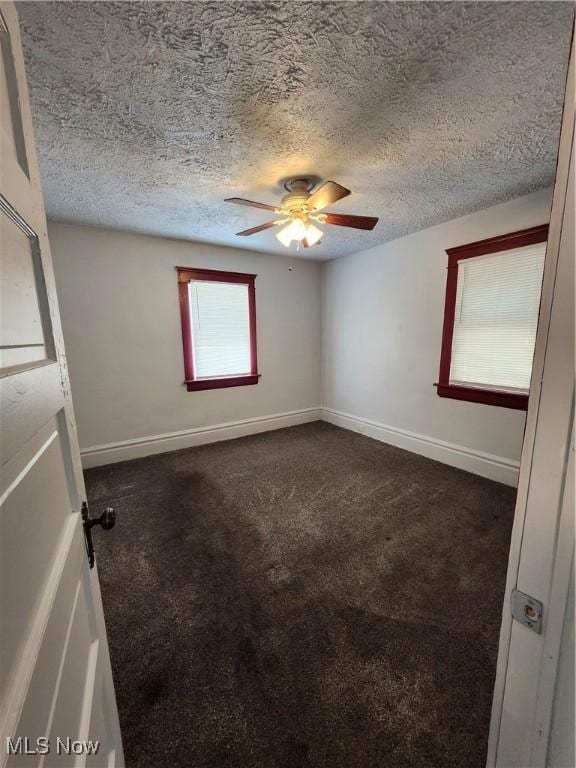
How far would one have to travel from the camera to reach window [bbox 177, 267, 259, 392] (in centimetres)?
354

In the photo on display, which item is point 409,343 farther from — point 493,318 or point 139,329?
point 139,329

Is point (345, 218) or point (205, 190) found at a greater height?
point (205, 190)

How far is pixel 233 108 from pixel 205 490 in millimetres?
2704

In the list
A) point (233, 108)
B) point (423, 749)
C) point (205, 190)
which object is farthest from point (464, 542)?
point (205, 190)

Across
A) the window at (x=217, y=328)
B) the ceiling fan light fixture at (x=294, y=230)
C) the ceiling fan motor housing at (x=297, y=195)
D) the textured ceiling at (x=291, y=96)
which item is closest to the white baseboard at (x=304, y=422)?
the window at (x=217, y=328)

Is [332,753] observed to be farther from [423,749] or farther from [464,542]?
[464,542]

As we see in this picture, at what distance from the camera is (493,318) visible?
107 inches

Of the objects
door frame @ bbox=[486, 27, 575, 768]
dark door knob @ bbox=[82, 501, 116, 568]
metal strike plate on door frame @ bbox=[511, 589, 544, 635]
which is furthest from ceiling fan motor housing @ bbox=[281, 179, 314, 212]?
metal strike plate on door frame @ bbox=[511, 589, 544, 635]

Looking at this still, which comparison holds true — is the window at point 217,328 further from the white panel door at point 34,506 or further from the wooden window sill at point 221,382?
the white panel door at point 34,506

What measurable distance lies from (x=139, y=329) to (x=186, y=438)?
4.63 ft

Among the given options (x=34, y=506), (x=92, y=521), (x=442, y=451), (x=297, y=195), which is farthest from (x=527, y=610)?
(x=442, y=451)

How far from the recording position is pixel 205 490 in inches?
107

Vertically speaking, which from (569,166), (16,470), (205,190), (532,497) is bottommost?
(532,497)

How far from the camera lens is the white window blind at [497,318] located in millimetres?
2490
